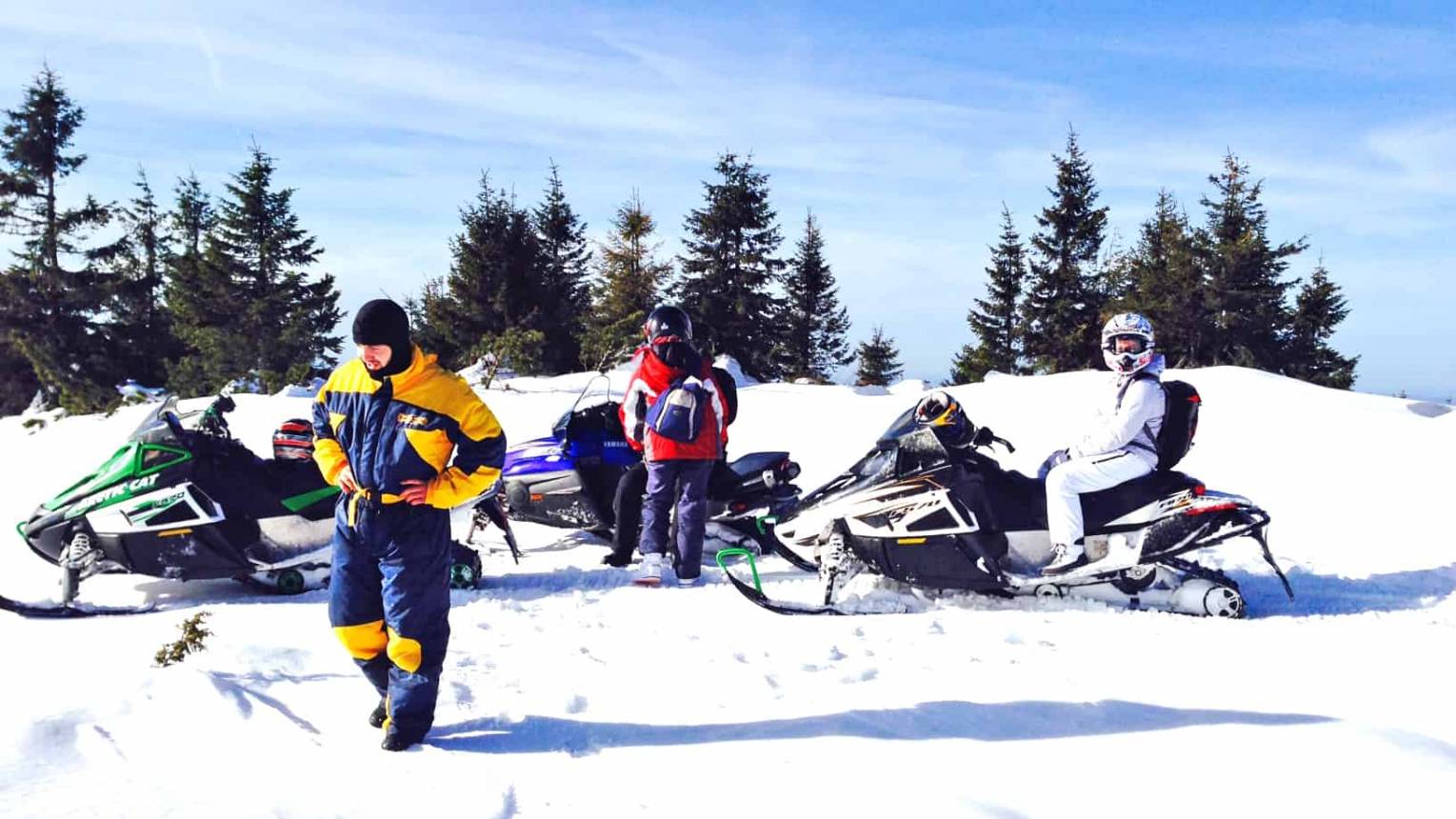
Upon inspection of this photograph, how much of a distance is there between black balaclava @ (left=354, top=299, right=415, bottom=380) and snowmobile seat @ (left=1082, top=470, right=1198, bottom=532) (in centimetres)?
350

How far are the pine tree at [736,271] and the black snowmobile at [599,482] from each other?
65.2ft

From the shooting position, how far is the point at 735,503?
21.2 ft

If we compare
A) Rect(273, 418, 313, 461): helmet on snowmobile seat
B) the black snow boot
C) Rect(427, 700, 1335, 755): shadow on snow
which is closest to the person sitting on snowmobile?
Rect(427, 700, 1335, 755): shadow on snow

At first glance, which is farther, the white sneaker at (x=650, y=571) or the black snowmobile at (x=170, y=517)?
the white sneaker at (x=650, y=571)

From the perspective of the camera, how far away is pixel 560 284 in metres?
26.2

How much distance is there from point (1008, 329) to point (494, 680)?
Answer: 26.6 m

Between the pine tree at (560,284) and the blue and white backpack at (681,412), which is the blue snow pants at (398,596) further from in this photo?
the pine tree at (560,284)

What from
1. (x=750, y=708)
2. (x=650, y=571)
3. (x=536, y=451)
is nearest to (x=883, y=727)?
(x=750, y=708)

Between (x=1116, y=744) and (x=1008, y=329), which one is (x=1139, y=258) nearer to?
(x=1008, y=329)

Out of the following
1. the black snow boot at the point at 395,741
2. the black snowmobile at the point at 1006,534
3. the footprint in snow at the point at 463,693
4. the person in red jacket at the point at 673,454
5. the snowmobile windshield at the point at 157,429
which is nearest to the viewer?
the black snow boot at the point at 395,741

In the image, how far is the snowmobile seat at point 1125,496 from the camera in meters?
4.82

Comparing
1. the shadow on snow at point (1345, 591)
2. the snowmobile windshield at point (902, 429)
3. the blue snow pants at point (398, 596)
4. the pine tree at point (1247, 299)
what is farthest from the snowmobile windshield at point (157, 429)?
the pine tree at point (1247, 299)

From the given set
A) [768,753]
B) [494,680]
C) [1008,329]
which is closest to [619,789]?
[768,753]

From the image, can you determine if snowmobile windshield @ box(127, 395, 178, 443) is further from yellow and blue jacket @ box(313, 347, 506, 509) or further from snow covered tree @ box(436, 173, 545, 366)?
snow covered tree @ box(436, 173, 545, 366)
